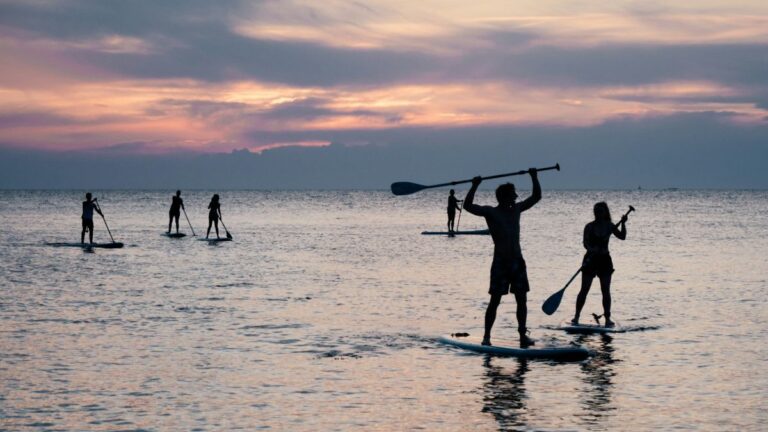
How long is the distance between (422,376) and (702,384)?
3185 mm

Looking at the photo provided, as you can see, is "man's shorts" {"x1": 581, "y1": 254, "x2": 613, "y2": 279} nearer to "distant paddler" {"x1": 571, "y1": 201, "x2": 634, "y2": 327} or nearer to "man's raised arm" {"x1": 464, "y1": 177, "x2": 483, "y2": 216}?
"distant paddler" {"x1": 571, "y1": 201, "x2": 634, "y2": 327}

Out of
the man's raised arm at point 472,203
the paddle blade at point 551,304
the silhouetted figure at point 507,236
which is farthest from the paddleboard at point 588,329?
the man's raised arm at point 472,203

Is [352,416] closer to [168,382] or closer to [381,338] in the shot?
[168,382]

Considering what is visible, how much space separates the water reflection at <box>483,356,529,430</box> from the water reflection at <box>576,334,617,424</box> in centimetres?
65

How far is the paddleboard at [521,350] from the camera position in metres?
13.0

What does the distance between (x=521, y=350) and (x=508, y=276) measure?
0.99 metres

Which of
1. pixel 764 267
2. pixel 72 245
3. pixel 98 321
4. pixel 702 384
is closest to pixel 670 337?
pixel 702 384

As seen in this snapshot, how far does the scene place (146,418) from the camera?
384 inches

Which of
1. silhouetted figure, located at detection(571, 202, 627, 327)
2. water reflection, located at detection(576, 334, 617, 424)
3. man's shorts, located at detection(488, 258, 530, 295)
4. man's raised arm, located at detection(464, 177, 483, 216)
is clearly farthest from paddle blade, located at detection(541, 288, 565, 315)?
man's raised arm, located at detection(464, 177, 483, 216)

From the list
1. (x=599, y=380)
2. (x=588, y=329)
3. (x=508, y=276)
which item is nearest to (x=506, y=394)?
(x=599, y=380)

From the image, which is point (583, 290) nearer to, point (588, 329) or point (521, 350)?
point (588, 329)

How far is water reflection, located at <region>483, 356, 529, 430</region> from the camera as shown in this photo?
9.66 metres

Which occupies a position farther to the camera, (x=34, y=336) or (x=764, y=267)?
(x=764, y=267)

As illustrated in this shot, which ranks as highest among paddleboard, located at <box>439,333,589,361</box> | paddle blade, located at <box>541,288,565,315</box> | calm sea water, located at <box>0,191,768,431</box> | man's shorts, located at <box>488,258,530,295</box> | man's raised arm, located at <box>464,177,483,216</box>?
man's raised arm, located at <box>464,177,483,216</box>
